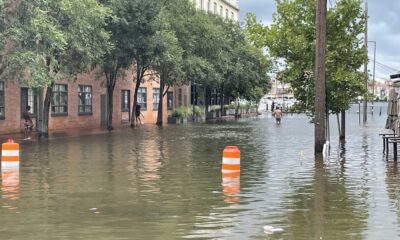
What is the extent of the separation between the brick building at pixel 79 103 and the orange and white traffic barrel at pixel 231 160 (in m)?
20.2

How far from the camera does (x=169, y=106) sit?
6706 centimetres

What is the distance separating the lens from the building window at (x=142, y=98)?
59.5 m

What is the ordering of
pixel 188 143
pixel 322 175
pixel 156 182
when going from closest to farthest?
pixel 156 182
pixel 322 175
pixel 188 143

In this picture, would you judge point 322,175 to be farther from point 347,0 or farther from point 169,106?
point 169,106

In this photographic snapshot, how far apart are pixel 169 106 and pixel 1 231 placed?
190ft

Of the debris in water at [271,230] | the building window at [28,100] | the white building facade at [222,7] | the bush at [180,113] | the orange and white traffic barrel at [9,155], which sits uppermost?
the white building facade at [222,7]

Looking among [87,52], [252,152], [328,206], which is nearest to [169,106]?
[87,52]

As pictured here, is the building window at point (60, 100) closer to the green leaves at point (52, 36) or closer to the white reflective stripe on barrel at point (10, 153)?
the green leaves at point (52, 36)

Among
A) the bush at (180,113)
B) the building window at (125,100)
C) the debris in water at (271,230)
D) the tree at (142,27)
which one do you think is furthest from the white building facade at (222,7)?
the debris in water at (271,230)

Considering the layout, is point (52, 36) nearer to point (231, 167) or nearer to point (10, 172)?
point (10, 172)

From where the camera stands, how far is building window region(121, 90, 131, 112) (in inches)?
2199

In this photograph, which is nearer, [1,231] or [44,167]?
[1,231]

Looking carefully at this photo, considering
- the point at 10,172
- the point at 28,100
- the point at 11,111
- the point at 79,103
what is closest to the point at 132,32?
the point at 28,100

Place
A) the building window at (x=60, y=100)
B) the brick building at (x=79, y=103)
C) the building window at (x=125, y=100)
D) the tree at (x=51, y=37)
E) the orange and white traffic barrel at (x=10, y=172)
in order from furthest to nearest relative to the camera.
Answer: the building window at (x=125, y=100) → the building window at (x=60, y=100) → the brick building at (x=79, y=103) → the tree at (x=51, y=37) → the orange and white traffic barrel at (x=10, y=172)
